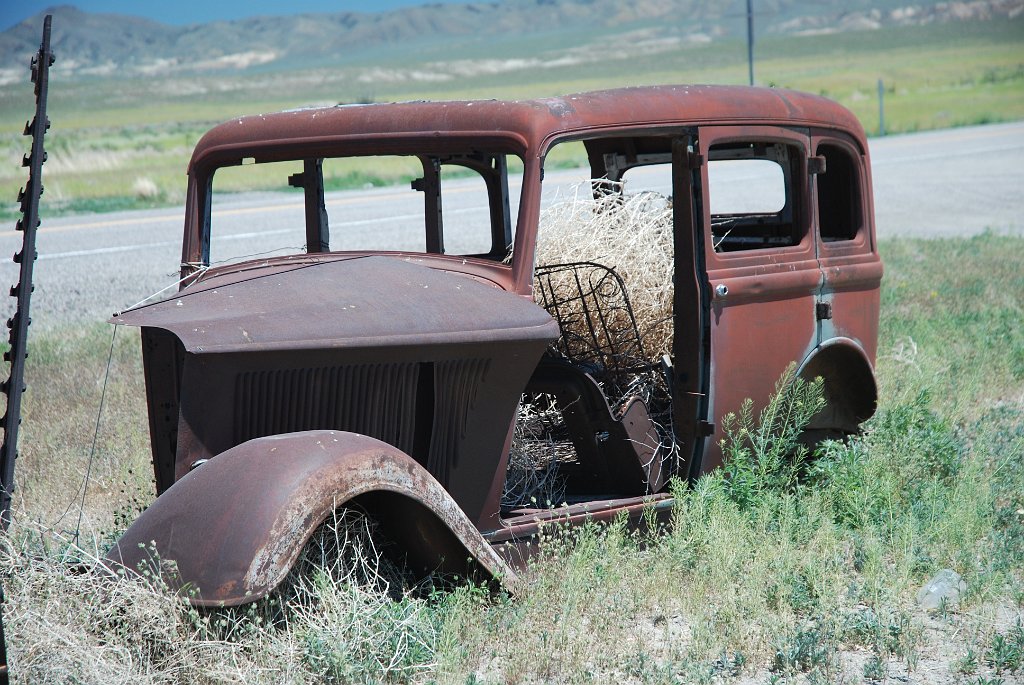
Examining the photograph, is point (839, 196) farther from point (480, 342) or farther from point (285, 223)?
point (285, 223)

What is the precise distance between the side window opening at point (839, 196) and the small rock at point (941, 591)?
1.81 meters

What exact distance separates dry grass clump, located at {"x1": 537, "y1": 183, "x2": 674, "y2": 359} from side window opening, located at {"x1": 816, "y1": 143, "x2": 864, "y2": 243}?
2.63ft

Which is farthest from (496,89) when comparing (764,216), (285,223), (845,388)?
(845,388)

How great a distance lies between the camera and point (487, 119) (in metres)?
4.00

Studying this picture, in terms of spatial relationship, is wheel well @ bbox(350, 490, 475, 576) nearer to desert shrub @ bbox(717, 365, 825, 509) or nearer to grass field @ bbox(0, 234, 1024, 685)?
grass field @ bbox(0, 234, 1024, 685)

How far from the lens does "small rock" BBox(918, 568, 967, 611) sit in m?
4.11

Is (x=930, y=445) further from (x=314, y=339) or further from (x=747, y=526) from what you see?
(x=314, y=339)

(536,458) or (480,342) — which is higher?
(480,342)

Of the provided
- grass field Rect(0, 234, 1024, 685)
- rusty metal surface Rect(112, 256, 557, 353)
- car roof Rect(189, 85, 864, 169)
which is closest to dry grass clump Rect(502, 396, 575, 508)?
grass field Rect(0, 234, 1024, 685)

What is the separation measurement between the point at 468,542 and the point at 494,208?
176 cm

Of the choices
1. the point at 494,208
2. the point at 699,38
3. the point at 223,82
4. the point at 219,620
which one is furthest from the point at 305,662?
the point at 699,38

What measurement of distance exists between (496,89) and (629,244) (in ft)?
308

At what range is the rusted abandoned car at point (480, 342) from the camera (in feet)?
10.6

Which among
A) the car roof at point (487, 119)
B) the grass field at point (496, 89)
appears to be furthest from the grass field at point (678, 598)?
the grass field at point (496, 89)
